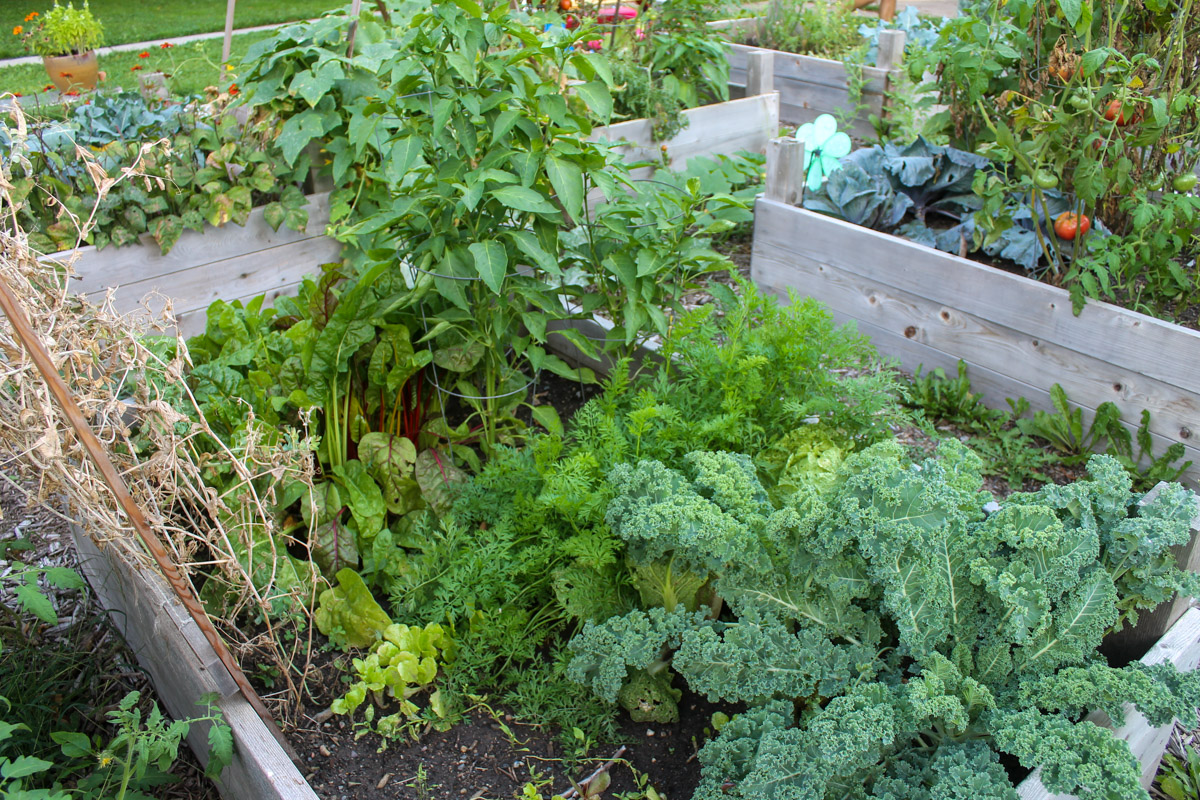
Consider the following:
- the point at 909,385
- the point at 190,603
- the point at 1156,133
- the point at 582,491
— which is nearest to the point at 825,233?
the point at 909,385

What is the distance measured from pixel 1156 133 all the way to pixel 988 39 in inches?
26.8

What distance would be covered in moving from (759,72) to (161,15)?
32.5 ft

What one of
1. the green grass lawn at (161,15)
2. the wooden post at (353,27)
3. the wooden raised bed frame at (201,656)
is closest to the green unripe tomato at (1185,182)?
the wooden raised bed frame at (201,656)

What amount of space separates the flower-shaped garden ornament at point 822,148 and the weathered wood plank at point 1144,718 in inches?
102

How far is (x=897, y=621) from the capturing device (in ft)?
5.14

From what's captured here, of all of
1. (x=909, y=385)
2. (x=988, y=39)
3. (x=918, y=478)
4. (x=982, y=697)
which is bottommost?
(x=909, y=385)

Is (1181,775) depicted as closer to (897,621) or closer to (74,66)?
(897,621)

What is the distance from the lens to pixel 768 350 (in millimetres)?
2188

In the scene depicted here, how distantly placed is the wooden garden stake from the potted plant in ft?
20.9

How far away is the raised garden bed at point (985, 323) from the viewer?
2.54m

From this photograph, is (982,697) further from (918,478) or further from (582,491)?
(582,491)

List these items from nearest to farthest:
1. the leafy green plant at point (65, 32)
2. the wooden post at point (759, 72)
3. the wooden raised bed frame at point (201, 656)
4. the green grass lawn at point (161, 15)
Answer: the wooden raised bed frame at point (201, 656) → the wooden post at point (759, 72) → the leafy green plant at point (65, 32) → the green grass lawn at point (161, 15)

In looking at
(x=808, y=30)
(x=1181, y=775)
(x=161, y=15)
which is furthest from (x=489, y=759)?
(x=161, y=15)

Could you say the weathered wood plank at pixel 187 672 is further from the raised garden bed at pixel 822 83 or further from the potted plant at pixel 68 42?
the potted plant at pixel 68 42
